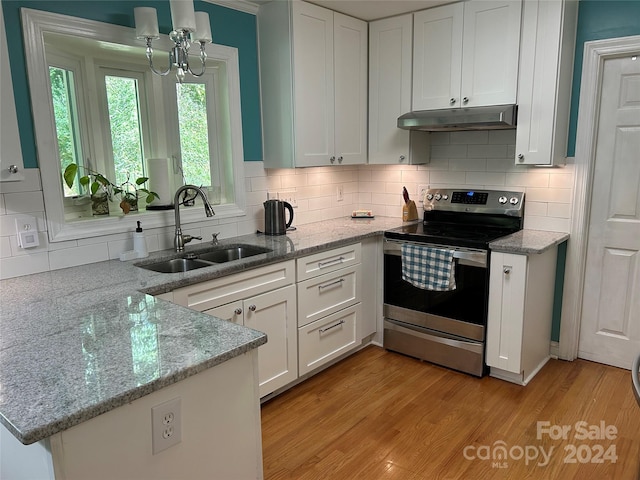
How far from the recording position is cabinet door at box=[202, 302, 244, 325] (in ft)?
7.74

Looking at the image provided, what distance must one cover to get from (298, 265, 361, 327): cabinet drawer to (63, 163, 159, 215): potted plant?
1.09 meters

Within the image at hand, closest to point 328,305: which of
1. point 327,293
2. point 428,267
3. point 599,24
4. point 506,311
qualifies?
point 327,293

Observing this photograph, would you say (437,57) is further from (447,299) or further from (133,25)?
(133,25)

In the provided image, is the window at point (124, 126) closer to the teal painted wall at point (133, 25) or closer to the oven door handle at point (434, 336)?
the teal painted wall at point (133, 25)

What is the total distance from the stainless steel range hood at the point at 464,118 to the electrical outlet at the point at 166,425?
247 centimetres

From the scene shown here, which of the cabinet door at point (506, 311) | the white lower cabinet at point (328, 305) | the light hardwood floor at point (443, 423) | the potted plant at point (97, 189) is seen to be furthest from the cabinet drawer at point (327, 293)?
the potted plant at point (97, 189)

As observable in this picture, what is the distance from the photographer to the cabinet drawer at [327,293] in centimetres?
287

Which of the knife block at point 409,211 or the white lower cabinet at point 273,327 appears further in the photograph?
the knife block at point 409,211

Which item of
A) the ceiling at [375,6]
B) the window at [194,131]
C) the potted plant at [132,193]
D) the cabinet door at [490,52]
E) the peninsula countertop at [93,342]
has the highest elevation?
the ceiling at [375,6]

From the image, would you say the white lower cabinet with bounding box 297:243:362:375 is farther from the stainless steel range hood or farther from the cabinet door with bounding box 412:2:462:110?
the cabinet door with bounding box 412:2:462:110

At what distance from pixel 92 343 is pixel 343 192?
2.80 metres

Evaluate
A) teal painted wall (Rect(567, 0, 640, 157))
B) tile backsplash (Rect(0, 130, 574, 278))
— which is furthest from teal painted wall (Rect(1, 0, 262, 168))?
teal painted wall (Rect(567, 0, 640, 157))

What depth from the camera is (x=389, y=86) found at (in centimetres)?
352

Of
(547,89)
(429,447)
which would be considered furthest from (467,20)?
(429,447)
